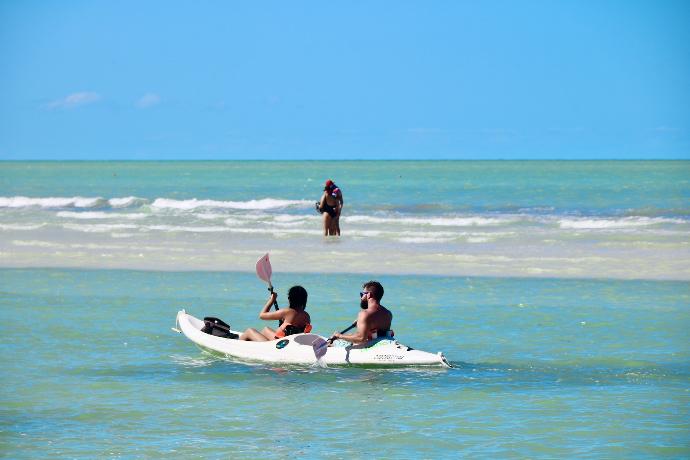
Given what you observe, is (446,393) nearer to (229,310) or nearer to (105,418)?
(105,418)

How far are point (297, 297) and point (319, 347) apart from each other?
678mm

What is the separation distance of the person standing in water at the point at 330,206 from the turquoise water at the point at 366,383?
9454 millimetres

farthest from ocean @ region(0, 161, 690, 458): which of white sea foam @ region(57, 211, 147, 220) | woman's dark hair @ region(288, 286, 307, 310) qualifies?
white sea foam @ region(57, 211, 147, 220)

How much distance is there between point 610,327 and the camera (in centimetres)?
1344

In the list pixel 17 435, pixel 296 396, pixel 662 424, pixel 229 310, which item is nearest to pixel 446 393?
pixel 296 396

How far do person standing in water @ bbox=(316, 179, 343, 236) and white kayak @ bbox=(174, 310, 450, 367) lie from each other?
14.2 meters

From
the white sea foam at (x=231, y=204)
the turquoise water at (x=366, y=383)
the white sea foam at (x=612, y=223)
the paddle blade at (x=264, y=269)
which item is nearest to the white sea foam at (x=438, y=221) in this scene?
the white sea foam at (x=612, y=223)

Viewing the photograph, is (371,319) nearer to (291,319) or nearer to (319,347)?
(319,347)

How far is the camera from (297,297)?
11.5m

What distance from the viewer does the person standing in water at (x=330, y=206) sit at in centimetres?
2586

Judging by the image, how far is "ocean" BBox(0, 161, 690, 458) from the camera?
8438 millimetres

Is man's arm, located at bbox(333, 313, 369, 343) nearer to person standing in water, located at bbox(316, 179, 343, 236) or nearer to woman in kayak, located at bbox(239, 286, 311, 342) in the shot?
woman in kayak, located at bbox(239, 286, 311, 342)

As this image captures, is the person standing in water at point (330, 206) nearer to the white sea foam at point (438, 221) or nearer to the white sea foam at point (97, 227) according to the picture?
the white sea foam at point (438, 221)

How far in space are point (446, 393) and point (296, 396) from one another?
53.9 inches
